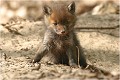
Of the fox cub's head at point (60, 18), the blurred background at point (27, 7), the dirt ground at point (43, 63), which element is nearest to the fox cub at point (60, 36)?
the fox cub's head at point (60, 18)

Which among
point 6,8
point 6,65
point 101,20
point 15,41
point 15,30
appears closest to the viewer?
point 6,65

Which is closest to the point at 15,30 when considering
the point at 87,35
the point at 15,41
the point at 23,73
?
Result: the point at 15,41

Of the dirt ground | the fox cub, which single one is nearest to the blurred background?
the dirt ground

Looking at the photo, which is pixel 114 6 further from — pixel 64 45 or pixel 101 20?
pixel 64 45

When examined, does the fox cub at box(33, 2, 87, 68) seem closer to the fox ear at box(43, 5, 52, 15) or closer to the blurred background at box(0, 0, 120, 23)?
the fox ear at box(43, 5, 52, 15)

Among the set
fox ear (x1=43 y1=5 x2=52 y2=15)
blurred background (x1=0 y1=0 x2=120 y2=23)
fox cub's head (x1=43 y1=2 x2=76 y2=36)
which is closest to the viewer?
fox cub's head (x1=43 y1=2 x2=76 y2=36)

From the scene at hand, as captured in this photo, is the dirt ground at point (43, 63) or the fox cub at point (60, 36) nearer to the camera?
the dirt ground at point (43, 63)

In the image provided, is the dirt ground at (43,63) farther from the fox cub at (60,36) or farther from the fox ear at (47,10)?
the fox ear at (47,10)
